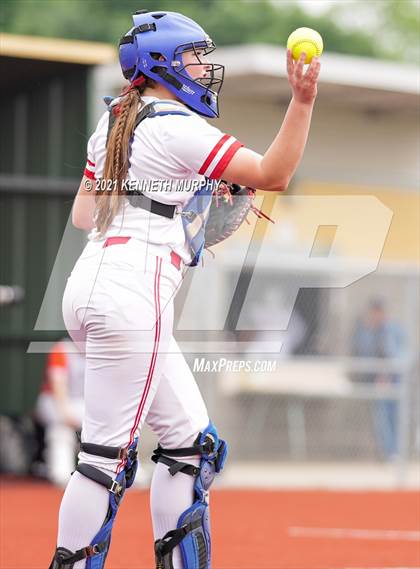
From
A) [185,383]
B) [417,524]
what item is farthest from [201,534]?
[417,524]

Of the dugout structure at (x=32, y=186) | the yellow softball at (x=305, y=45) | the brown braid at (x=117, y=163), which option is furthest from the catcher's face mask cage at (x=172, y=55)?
the dugout structure at (x=32, y=186)

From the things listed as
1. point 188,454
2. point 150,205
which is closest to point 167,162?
point 150,205

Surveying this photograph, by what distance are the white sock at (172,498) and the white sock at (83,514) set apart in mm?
240

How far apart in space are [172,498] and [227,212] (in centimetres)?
106

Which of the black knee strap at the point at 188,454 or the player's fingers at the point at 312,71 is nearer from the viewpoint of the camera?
the player's fingers at the point at 312,71

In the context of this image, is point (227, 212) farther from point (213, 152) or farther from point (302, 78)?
point (302, 78)

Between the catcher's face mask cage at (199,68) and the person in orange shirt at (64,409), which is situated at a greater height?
the catcher's face mask cage at (199,68)

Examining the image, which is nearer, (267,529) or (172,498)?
(172,498)

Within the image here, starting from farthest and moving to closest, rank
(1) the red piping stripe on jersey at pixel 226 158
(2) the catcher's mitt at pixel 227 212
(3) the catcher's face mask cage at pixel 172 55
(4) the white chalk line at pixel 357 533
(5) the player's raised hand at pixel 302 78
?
(4) the white chalk line at pixel 357 533 < (2) the catcher's mitt at pixel 227 212 < (3) the catcher's face mask cage at pixel 172 55 < (1) the red piping stripe on jersey at pixel 226 158 < (5) the player's raised hand at pixel 302 78

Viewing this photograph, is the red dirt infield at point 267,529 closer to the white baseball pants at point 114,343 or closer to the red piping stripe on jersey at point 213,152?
the white baseball pants at point 114,343

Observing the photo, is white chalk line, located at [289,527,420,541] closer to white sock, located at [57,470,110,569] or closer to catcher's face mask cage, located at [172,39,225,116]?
white sock, located at [57,470,110,569]

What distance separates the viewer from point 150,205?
168 inches

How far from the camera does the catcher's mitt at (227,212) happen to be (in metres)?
4.66

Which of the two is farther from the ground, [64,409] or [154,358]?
[64,409]
